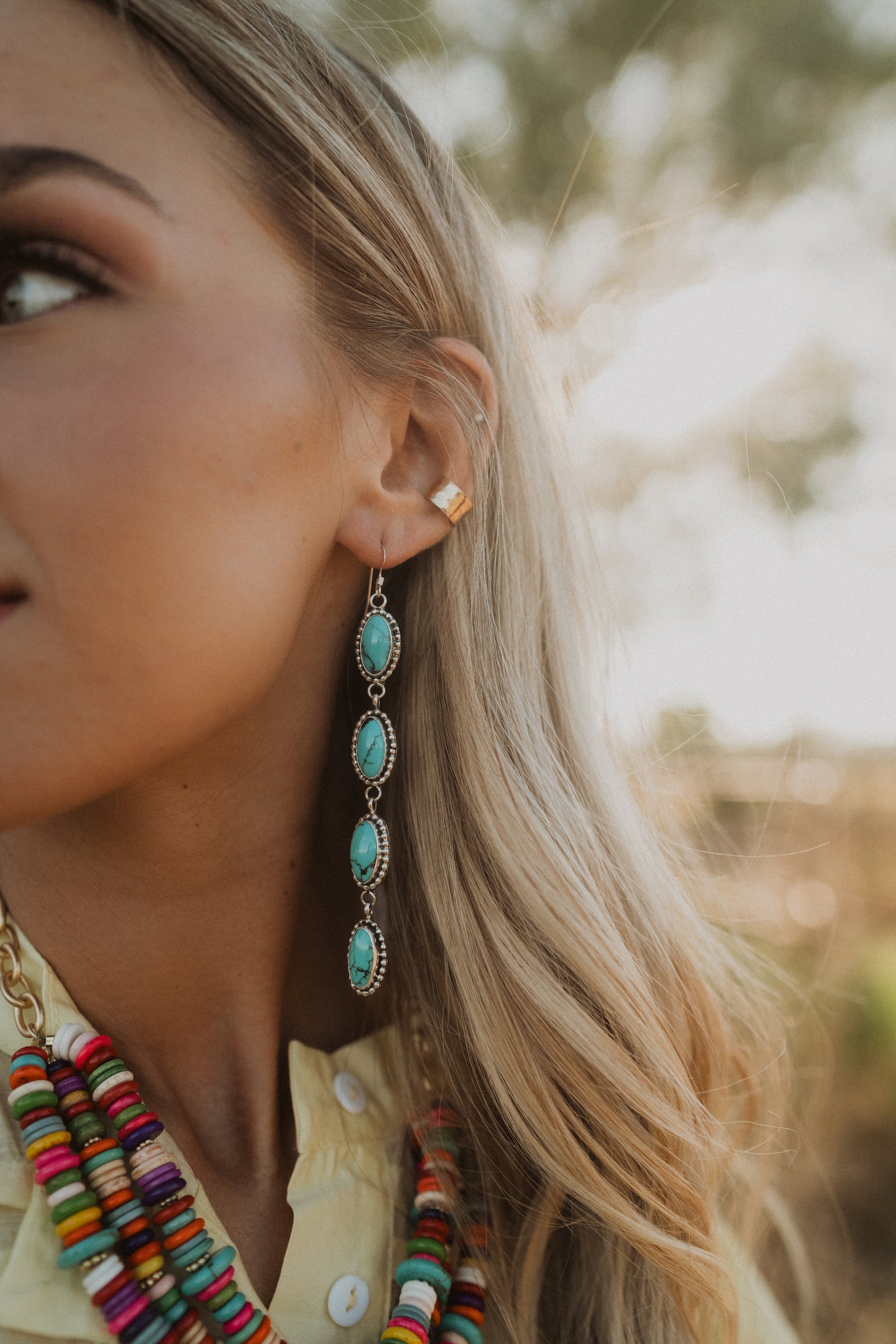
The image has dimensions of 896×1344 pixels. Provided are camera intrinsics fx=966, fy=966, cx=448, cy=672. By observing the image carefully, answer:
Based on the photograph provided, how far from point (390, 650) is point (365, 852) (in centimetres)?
33

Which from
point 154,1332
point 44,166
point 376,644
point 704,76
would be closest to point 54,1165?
point 154,1332

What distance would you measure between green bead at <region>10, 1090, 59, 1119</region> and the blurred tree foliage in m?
4.25

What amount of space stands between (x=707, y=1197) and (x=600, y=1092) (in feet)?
0.92

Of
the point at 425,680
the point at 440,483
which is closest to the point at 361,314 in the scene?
the point at 440,483

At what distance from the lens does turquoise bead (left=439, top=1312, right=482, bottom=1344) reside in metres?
1.46

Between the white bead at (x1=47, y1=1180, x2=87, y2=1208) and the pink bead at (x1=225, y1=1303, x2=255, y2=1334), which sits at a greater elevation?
the white bead at (x1=47, y1=1180, x2=87, y2=1208)

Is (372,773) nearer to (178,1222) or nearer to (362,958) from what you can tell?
(362,958)

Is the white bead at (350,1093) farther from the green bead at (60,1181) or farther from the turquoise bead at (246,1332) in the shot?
the green bead at (60,1181)

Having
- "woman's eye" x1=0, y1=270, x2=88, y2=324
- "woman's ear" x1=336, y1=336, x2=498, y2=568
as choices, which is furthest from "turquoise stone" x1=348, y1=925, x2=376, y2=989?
"woman's eye" x1=0, y1=270, x2=88, y2=324

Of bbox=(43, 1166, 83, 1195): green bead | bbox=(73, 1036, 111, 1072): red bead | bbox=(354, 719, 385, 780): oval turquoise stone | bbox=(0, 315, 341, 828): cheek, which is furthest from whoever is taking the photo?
bbox=(354, 719, 385, 780): oval turquoise stone

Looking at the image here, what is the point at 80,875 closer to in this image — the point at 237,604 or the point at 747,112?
the point at 237,604

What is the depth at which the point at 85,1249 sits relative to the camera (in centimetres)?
121

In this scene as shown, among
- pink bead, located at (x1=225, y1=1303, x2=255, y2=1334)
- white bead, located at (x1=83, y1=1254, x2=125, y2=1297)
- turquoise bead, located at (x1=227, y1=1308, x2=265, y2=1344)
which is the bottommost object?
turquoise bead, located at (x1=227, y1=1308, x2=265, y2=1344)

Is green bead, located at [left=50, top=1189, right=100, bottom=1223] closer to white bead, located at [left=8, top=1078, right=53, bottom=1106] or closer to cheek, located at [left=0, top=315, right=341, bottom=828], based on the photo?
white bead, located at [left=8, top=1078, right=53, bottom=1106]
